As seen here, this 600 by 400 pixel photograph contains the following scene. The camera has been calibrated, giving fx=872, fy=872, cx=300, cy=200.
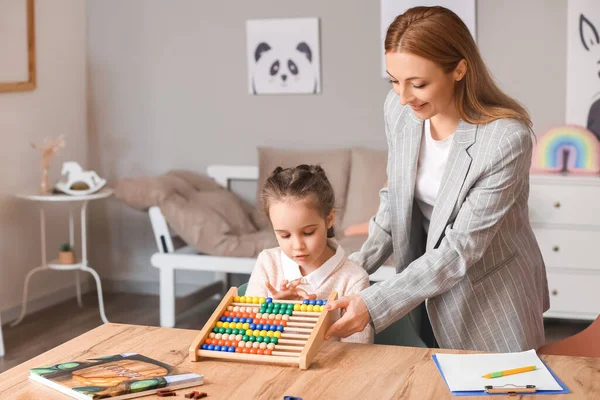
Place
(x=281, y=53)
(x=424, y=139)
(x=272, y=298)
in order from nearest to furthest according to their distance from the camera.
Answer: (x=272, y=298) < (x=424, y=139) < (x=281, y=53)

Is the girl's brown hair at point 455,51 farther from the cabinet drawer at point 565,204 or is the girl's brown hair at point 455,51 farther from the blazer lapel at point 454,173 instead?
the cabinet drawer at point 565,204

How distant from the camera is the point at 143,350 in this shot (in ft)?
6.13

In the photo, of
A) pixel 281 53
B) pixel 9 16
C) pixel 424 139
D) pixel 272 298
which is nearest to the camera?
pixel 272 298

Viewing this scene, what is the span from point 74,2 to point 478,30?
245cm

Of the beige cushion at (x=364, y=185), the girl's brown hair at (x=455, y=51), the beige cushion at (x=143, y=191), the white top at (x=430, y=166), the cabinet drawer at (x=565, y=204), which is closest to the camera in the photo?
the girl's brown hair at (x=455, y=51)

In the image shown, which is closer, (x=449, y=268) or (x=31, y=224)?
(x=449, y=268)

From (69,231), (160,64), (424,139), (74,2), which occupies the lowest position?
(69,231)

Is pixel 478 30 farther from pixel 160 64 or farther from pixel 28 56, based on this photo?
pixel 28 56

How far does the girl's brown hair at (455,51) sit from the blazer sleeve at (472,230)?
0.31 ft

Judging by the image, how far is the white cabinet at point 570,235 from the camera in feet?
14.3

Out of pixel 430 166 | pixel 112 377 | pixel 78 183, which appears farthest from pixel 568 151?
pixel 112 377

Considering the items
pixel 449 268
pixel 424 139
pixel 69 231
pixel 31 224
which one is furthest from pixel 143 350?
pixel 69 231

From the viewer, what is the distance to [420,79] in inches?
76.9

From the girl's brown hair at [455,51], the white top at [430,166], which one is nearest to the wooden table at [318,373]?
the white top at [430,166]
